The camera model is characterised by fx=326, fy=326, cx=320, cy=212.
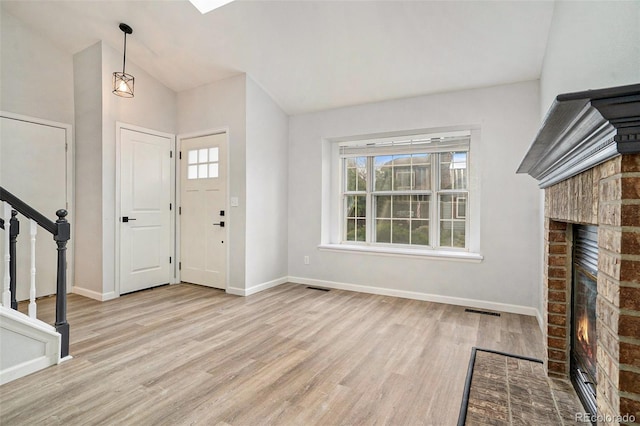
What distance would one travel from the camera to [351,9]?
10.2 feet

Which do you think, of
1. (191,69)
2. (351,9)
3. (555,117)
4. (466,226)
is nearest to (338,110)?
(351,9)

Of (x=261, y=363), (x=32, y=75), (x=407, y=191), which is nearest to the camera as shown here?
(x=261, y=363)

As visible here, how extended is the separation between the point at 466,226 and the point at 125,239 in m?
4.39

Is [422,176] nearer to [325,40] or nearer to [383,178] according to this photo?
[383,178]

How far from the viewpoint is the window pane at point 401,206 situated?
14.6ft

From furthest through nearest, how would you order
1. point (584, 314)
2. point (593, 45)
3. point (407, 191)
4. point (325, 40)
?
point (407, 191), point (325, 40), point (584, 314), point (593, 45)

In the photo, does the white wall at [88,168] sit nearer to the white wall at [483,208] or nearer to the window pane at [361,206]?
the white wall at [483,208]

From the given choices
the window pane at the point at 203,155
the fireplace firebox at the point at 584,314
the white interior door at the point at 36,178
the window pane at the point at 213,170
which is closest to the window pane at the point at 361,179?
the window pane at the point at 213,170

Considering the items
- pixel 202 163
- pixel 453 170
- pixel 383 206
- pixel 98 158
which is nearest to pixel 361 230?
pixel 383 206

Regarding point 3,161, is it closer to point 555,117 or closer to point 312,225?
point 312,225

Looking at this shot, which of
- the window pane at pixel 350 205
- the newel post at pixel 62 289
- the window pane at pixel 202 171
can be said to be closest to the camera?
the newel post at pixel 62 289

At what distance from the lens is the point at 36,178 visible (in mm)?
3977

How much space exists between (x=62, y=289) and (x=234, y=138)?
2.54m

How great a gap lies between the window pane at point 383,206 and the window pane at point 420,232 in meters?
0.38
